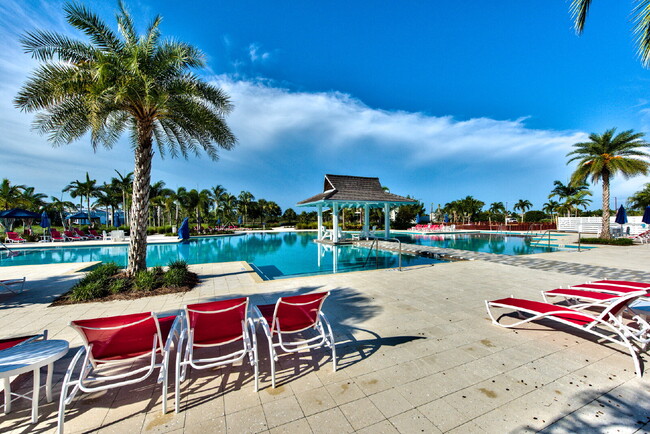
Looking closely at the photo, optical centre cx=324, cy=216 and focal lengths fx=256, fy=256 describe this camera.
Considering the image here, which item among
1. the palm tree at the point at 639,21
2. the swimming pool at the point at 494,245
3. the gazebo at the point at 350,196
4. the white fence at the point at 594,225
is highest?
the palm tree at the point at 639,21

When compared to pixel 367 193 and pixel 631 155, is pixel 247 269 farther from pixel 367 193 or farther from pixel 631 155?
pixel 631 155

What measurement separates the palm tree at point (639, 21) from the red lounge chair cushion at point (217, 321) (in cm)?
781

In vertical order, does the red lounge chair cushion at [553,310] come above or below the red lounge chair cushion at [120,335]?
below

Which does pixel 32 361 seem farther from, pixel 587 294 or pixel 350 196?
pixel 350 196

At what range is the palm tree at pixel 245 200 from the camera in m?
49.9

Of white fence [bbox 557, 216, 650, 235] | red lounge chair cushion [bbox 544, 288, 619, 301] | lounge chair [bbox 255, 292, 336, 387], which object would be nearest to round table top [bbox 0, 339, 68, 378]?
lounge chair [bbox 255, 292, 336, 387]

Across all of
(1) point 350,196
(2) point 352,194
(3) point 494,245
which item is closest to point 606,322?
(1) point 350,196

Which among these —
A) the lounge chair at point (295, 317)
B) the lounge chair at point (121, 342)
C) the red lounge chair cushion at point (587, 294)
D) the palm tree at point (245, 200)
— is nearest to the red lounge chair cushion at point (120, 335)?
the lounge chair at point (121, 342)

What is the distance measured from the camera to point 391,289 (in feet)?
21.9

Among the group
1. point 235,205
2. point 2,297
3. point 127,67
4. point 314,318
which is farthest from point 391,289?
point 235,205

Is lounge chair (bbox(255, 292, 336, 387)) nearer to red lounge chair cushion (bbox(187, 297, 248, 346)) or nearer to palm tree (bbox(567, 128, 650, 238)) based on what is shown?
red lounge chair cushion (bbox(187, 297, 248, 346))

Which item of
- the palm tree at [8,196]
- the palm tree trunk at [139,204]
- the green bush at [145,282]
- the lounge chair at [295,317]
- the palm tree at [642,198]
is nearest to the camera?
the lounge chair at [295,317]

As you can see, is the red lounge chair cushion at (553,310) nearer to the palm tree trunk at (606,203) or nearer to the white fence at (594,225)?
the palm tree trunk at (606,203)

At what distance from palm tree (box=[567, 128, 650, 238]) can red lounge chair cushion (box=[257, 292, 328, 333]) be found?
76.2ft
